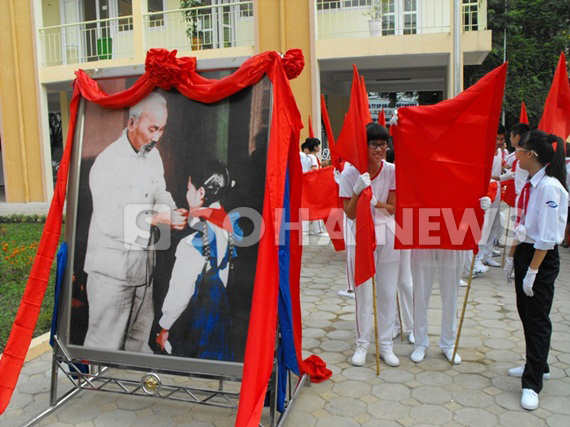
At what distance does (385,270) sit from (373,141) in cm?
99

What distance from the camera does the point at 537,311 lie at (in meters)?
3.51

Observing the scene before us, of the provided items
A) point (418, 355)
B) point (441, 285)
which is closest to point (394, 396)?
point (418, 355)

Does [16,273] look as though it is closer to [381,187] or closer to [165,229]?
[165,229]

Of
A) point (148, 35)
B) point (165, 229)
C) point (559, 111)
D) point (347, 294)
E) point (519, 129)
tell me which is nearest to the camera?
point (165, 229)

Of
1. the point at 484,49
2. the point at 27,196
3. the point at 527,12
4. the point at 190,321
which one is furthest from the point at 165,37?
the point at 527,12

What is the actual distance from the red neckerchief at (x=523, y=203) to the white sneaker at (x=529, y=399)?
107cm

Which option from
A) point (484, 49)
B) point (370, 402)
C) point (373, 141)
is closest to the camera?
point (370, 402)

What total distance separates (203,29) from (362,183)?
11.6m

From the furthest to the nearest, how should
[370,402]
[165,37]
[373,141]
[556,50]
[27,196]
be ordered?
[556,50] < [27,196] < [165,37] < [373,141] < [370,402]

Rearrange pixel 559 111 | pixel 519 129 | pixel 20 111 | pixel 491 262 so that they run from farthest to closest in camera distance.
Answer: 1. pixel 20 111
2. pixel 491 262
3. pixel 519 129
4. pixel 559 111

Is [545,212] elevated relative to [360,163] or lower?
lower

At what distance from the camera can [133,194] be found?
11.1ft

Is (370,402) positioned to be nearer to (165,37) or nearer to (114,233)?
(114,233)

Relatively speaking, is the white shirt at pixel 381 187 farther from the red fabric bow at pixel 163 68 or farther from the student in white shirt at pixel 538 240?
the red fabric bow at pixel 163 68
